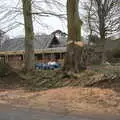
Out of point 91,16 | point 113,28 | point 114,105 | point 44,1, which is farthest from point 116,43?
point 114,105

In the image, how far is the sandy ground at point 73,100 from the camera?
38.6 feet

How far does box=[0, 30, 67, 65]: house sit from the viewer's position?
58156 millimetres

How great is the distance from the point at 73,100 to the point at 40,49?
162 feet

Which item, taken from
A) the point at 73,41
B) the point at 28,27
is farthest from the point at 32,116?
the point at 28,27

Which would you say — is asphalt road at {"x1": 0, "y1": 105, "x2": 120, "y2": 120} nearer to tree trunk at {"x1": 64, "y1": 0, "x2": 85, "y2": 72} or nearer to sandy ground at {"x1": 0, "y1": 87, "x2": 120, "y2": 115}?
sandy ground at {"x1": 0, "y1": 87, "x2": 120, "y2": 115}

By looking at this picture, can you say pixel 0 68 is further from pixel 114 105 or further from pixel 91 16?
pixel 91 16

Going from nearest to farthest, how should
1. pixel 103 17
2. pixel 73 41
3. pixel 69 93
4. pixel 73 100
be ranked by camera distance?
pixel 73 100 → pixel 69 93 → pixel 73 41 → pixel 103 17

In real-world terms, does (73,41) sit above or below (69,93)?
above

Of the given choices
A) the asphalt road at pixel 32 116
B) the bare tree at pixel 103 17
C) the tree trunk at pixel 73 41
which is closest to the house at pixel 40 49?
the bare tree at pixel 103 17

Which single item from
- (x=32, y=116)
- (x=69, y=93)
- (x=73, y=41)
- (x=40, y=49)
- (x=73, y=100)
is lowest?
(x=32, y=116)

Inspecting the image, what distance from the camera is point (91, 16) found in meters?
60.1

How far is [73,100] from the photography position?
13.4 metres

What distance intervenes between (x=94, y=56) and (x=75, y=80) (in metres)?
39.1

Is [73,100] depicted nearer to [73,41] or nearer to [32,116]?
[32,116]
